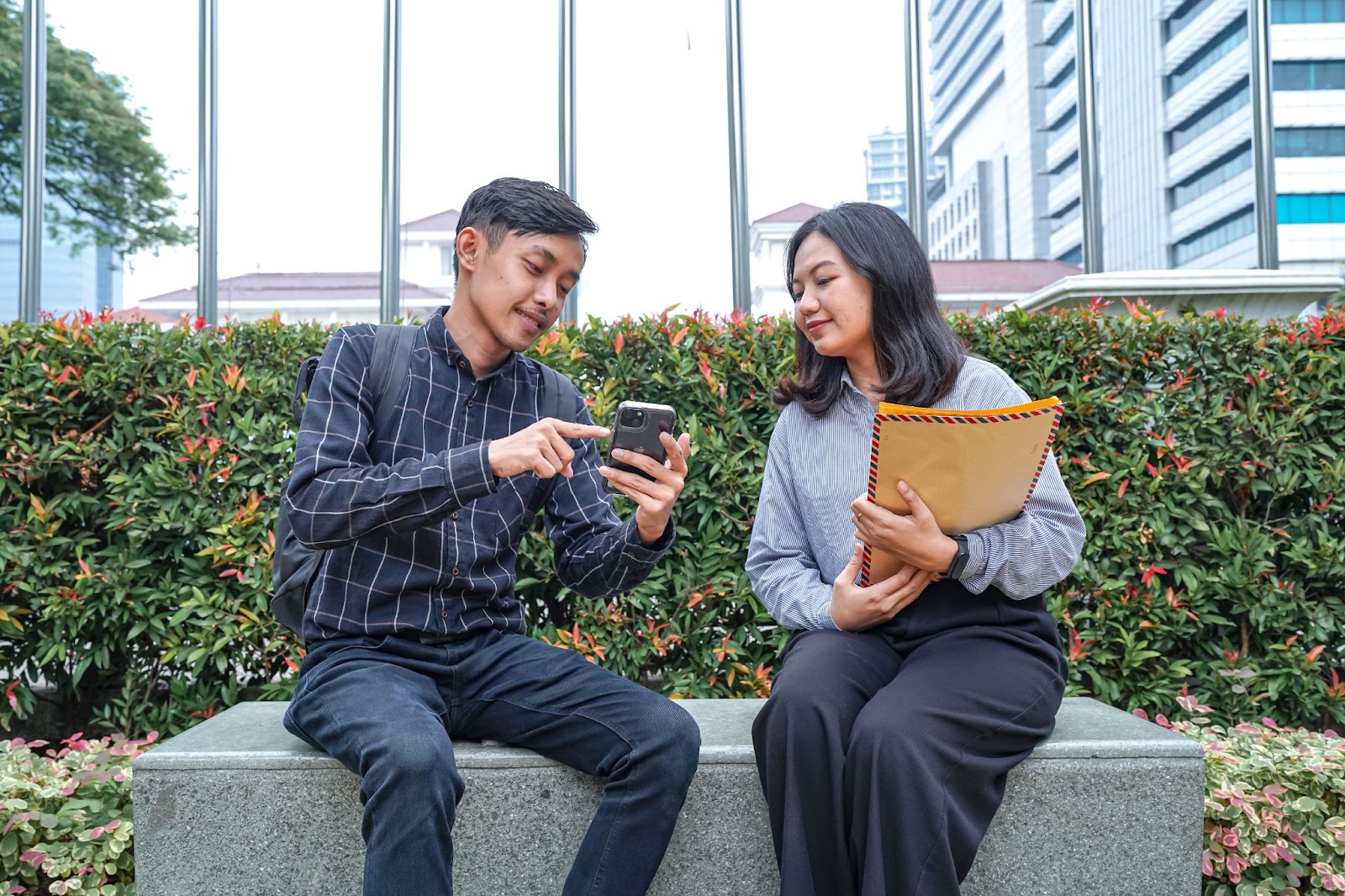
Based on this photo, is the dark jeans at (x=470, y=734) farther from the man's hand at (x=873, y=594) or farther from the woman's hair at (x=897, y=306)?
the woman's hair at (x=897, y=306)

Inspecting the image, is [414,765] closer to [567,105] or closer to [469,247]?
[469,247]

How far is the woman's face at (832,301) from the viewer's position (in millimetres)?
2496

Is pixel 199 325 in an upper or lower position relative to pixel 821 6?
lower

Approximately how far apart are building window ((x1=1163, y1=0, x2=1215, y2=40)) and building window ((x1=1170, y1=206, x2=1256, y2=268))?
3.50ft

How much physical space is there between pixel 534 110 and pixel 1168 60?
344 cm

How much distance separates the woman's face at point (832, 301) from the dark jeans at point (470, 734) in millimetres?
904

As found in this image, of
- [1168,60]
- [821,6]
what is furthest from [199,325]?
[1168,60]

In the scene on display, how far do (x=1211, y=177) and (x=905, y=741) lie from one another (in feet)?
17.5

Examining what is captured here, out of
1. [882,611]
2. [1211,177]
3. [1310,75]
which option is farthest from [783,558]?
[1310,75]

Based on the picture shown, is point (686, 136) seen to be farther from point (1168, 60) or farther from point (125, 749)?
point (125, 749)

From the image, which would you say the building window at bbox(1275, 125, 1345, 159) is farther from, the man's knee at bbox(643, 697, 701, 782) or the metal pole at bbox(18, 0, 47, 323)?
the metal pole at bbox(18, 0, 47, 323)

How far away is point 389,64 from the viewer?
570 cm

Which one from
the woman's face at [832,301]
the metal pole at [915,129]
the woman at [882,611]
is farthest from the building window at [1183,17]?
the woman's face at [832,301]

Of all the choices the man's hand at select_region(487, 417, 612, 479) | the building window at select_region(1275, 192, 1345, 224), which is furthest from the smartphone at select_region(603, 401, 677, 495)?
the building window at select_region(1275, 192, 1345, 224)
